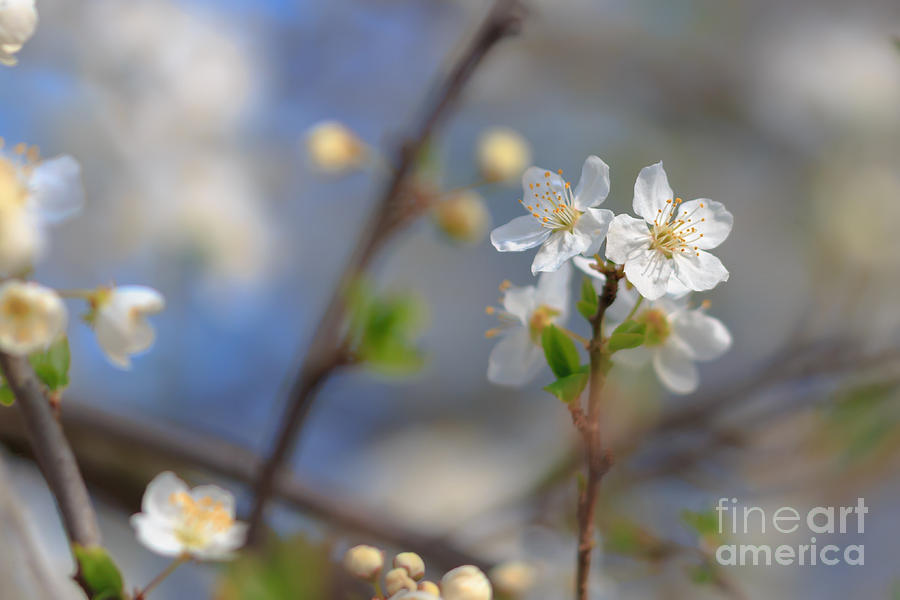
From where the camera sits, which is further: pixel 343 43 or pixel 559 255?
pixel 343 43

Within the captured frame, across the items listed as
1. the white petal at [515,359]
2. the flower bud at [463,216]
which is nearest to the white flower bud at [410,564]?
the white petal at [515,359]

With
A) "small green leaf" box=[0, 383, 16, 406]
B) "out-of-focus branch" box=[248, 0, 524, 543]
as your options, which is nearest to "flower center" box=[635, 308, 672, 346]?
"out-of-focus branch" box=[248, 0, 524, 543]

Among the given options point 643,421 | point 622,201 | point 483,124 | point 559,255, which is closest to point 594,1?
point 483,124

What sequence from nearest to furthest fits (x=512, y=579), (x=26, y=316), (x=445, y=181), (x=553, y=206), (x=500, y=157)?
(x=26, y=316) < (x=553, y=206) < (x=512, y=579) < (x=500, y=157) < (x=445, y=181)

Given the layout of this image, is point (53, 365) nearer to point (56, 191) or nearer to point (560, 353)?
point (56, 191)

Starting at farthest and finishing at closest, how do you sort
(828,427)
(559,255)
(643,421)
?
(643,421)
(828,427)
(559,255)

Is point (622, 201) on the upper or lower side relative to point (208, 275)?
upper

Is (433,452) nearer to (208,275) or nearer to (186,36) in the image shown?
(208,275)

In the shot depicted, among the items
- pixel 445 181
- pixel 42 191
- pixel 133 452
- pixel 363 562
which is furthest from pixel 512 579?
pixel 445 181

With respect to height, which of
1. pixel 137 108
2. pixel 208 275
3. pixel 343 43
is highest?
pixel 343 43
